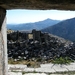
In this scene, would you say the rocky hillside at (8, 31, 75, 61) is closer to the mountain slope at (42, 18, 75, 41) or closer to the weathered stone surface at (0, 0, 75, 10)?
the weathered stone surface at (0, 0, 75, 10)

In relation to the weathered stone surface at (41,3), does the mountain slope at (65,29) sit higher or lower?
higher

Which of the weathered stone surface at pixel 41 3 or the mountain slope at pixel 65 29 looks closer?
the weathered stone surface at pixel 41 3

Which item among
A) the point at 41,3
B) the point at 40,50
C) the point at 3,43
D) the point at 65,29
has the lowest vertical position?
the point at 40,50

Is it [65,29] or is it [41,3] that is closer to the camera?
[41,3]

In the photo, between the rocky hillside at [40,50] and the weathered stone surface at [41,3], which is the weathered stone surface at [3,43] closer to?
the weathered stone surface at [41,3]

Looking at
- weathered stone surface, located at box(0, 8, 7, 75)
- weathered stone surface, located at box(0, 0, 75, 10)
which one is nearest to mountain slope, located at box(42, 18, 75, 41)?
weathered stone surface, located at box(0, 8, 7, 75)

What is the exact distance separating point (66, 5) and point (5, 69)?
1477 mm

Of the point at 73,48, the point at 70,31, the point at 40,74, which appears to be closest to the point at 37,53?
the point at 73,48

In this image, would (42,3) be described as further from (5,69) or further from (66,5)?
(5,69)

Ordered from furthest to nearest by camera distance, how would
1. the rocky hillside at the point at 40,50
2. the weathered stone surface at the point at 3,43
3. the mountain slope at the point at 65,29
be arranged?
the mountain slope at the point at 65,29 < the rocky hillside at the point at 40,50 < the weathered stone surface at the point at 3,43

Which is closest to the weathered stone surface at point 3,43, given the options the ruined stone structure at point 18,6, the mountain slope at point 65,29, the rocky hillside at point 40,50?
the ruined stone structure at point 18,6

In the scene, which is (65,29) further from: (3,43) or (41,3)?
(41,3)

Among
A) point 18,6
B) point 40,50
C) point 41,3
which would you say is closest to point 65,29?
point 40,50

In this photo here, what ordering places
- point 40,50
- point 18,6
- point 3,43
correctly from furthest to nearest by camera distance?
point 40,50 < point 3,43 < point 18,6
